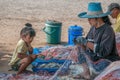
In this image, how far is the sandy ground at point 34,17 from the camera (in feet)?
29.2

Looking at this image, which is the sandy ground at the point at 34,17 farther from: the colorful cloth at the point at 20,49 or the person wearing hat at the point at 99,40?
the person wearing hat at the point at 99,40

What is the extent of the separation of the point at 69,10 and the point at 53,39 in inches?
212

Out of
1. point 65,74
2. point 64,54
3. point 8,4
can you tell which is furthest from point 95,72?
point 8,4

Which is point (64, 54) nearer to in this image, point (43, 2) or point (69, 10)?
point (69, 10)

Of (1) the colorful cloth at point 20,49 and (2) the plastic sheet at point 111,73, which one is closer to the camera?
(2) the plastic sheet at point 111,73

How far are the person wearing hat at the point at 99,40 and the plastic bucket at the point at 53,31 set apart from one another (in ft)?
9.92

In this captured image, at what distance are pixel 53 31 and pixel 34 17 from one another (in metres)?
3.74

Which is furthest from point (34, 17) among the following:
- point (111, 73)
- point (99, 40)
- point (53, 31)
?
point (111, 73)

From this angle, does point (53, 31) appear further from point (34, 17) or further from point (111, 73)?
point (111, 73)

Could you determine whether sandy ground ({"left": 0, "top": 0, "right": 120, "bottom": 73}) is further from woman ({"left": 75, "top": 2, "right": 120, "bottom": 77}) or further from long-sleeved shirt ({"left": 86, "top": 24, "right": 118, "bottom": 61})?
long-sleeved shirt ({"left": 86, "top": 24, "right": 118, "bottom": 61})

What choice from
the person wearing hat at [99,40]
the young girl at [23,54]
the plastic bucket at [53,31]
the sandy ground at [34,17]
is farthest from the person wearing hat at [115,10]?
the sandy ground at [34,17]

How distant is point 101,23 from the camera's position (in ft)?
18.4

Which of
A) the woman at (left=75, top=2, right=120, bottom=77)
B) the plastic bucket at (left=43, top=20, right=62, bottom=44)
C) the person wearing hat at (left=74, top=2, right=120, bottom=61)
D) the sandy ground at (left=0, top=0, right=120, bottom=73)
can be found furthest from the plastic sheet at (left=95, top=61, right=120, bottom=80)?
the plastic bucket at (left=43, top=20, right=62, bottom=44)

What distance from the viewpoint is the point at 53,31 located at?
8906 millimetres
